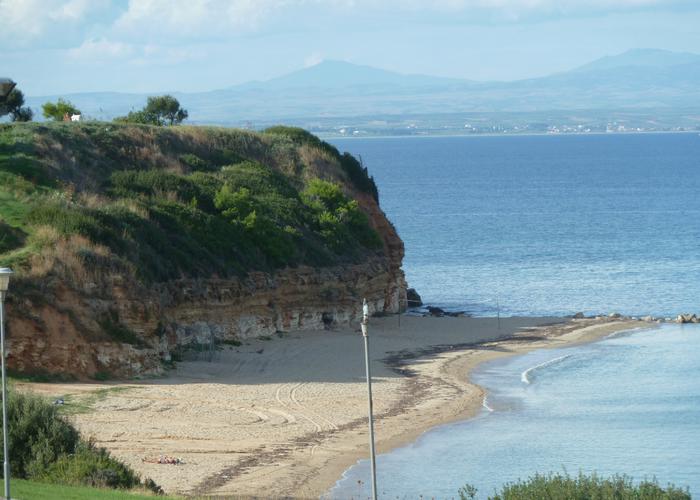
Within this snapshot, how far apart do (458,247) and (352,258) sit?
3066 centimetres

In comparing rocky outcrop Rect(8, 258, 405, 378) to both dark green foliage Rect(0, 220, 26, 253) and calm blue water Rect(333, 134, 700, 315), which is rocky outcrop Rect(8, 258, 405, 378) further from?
calm blue water Rect(333, 134, 700, 315)

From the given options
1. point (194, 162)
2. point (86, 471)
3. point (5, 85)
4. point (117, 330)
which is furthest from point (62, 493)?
point (194, 162)

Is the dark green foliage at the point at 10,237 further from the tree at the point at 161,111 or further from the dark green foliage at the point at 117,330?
the tree at the point at 161,111

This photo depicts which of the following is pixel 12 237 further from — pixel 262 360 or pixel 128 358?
pixel 262 360

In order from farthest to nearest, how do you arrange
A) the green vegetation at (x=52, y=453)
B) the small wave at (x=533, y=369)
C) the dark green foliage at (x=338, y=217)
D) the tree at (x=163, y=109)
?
the tree at (x=163, y=109), the dark green foliage at (x=338, y=217), the small wave at (x=533, y=369), the green vegetation at (x=52, y=453)

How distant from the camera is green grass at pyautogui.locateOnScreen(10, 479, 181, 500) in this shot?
18.6m

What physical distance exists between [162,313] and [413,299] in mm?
21526

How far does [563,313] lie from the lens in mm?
55094

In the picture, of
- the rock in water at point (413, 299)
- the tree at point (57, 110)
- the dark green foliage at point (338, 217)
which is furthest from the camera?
the tree at point (57, 110)

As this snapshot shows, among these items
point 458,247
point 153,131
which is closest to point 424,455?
point 153,131

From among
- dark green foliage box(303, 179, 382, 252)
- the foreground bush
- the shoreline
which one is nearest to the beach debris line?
the shoreline

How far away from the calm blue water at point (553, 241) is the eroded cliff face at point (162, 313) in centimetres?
924

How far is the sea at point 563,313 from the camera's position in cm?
2861

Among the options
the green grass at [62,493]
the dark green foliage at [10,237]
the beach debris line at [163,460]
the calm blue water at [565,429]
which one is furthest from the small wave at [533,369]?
the green grass at [62,493]
